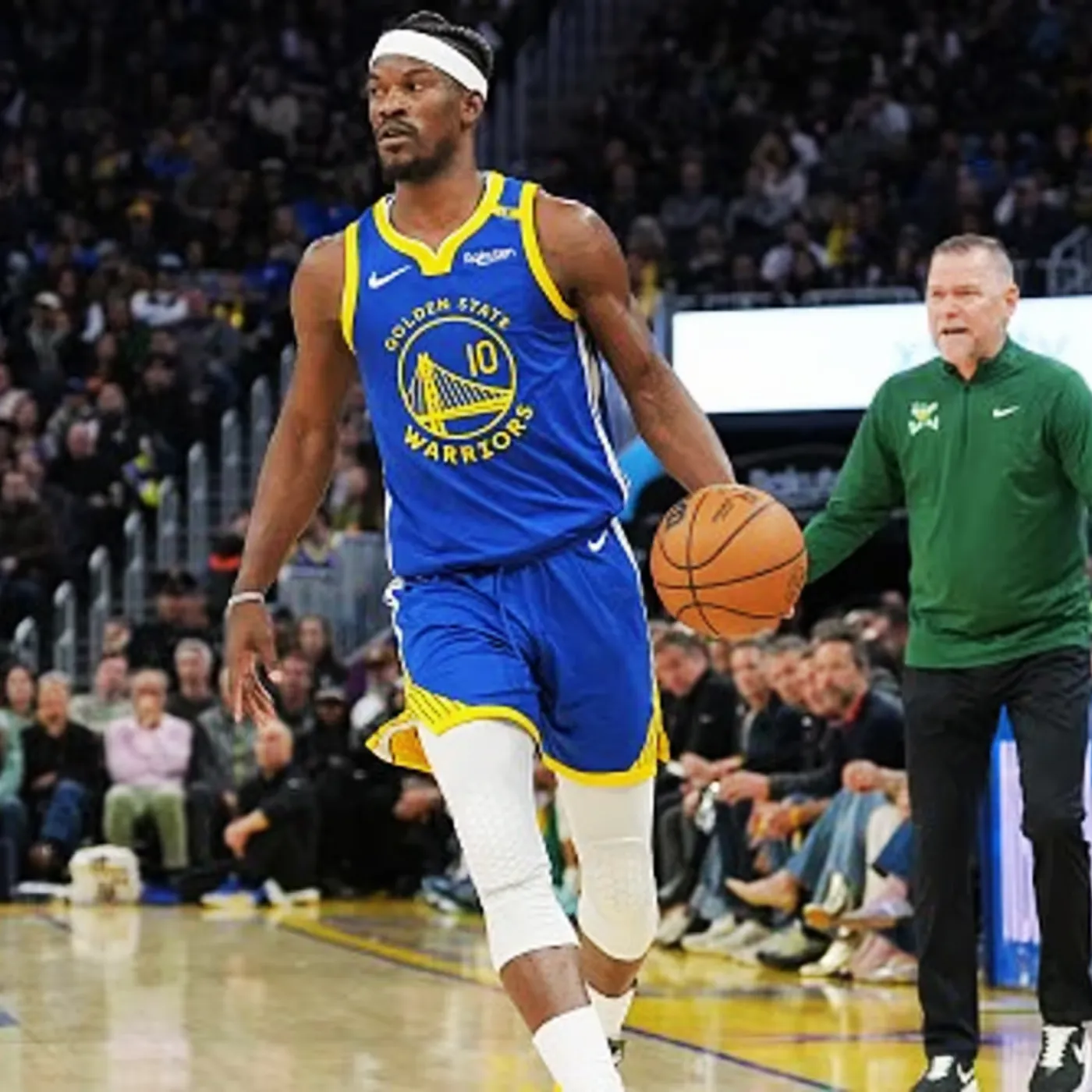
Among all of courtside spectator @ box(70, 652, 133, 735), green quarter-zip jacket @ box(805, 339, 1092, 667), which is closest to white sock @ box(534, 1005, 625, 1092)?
green quarter-zip jacket @ box(805, 339, 1092, 667)

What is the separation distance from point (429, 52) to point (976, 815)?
2651mm

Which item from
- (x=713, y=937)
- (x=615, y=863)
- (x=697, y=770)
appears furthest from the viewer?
(x=697, y=770)

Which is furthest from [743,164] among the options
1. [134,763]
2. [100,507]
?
[134,763]

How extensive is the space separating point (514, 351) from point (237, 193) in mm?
19772

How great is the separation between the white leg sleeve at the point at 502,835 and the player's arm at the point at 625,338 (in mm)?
718

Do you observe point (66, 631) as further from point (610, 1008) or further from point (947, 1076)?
point (610, 1008)

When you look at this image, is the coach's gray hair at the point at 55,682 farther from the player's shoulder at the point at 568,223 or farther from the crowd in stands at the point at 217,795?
the player's shoulder at the point at 568,223

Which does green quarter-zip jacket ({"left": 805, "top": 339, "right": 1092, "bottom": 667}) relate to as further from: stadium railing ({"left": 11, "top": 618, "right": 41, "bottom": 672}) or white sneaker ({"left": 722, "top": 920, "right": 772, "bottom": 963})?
stadium railing ({"left": 11, "top": 618, "right": 41, "bottom": 672})

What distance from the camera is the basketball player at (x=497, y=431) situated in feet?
19.6

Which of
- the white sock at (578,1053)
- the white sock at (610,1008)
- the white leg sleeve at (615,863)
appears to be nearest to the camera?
the white sock at (578,1053)

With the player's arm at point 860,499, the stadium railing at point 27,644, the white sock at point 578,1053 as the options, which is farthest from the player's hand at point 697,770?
the stadium railing at point 27,644

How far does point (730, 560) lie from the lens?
595 centimetres

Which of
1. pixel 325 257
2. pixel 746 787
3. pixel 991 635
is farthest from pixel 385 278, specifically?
pixel 746 787

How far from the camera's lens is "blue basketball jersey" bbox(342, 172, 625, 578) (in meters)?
5.97
